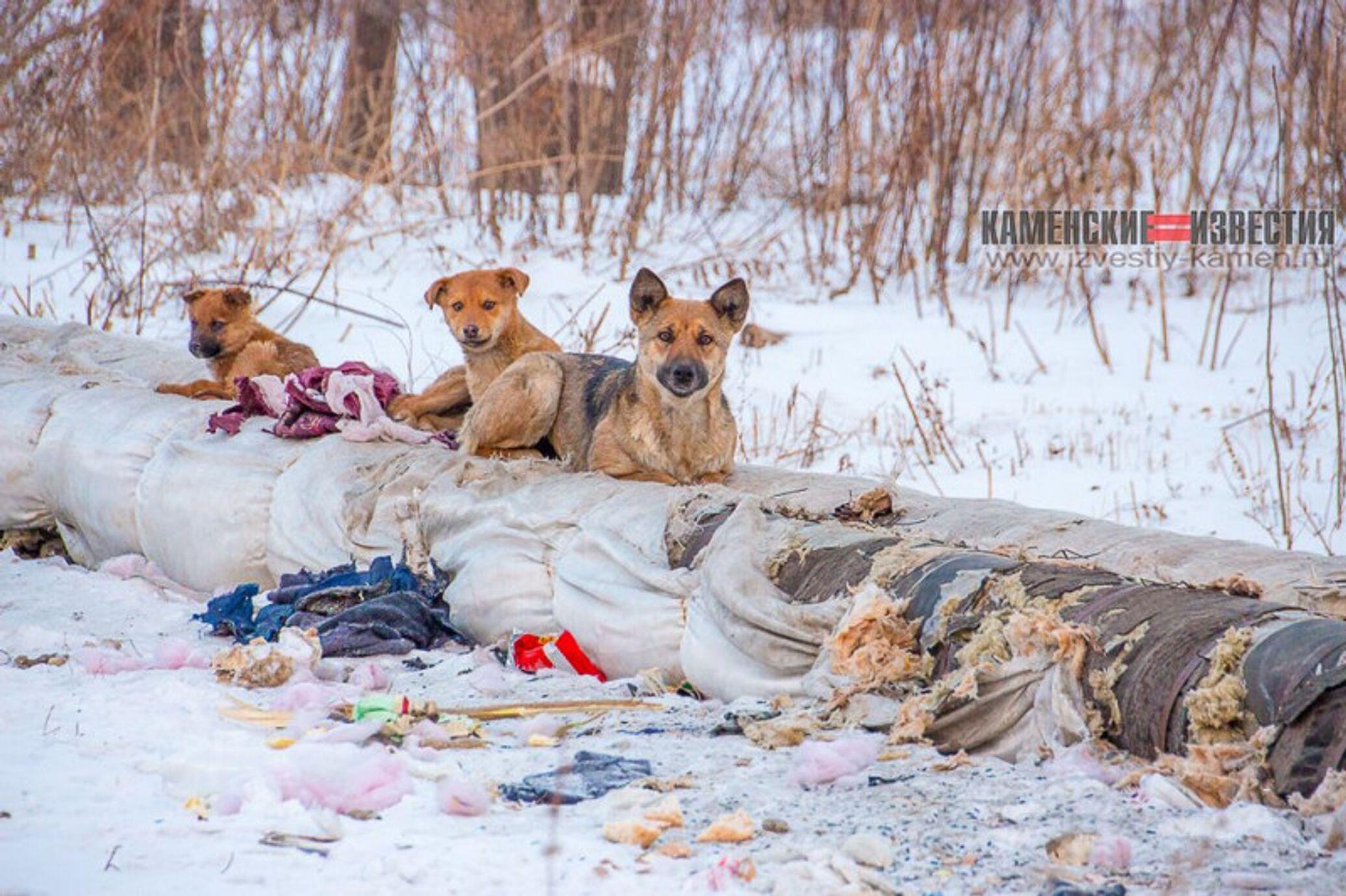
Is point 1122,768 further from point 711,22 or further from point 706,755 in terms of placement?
point 711,22

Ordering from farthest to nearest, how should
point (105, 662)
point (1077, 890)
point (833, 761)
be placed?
point (105, 662) < point (833, 761) < point (1077, 890)

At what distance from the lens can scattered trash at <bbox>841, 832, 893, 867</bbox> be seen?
2.76 m

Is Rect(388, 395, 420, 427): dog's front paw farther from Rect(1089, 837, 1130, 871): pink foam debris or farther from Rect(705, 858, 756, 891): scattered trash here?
Rect(1089, 837, 1130, 871): pink foam debris

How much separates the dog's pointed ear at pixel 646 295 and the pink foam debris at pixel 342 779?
326 cm

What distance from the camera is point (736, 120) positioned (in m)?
13.4

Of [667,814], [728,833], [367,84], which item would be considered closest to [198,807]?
[667,814]

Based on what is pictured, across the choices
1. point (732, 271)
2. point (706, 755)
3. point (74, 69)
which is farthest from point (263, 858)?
point (74, 69)

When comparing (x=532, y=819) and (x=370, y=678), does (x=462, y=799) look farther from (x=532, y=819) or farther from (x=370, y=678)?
(x=370, y=678)

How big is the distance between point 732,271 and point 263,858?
368 inches

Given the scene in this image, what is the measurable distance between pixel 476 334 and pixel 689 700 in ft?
10.8

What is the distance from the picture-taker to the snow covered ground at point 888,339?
320 inches

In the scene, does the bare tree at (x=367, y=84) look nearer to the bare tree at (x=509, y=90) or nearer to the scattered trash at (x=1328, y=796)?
the bare tree at (x=509, y=90)

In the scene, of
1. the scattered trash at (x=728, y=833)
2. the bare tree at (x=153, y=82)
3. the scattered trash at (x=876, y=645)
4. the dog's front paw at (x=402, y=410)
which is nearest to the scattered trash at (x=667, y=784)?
the scattered trash at (x=728, y=833)

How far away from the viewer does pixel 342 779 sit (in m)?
3.21
